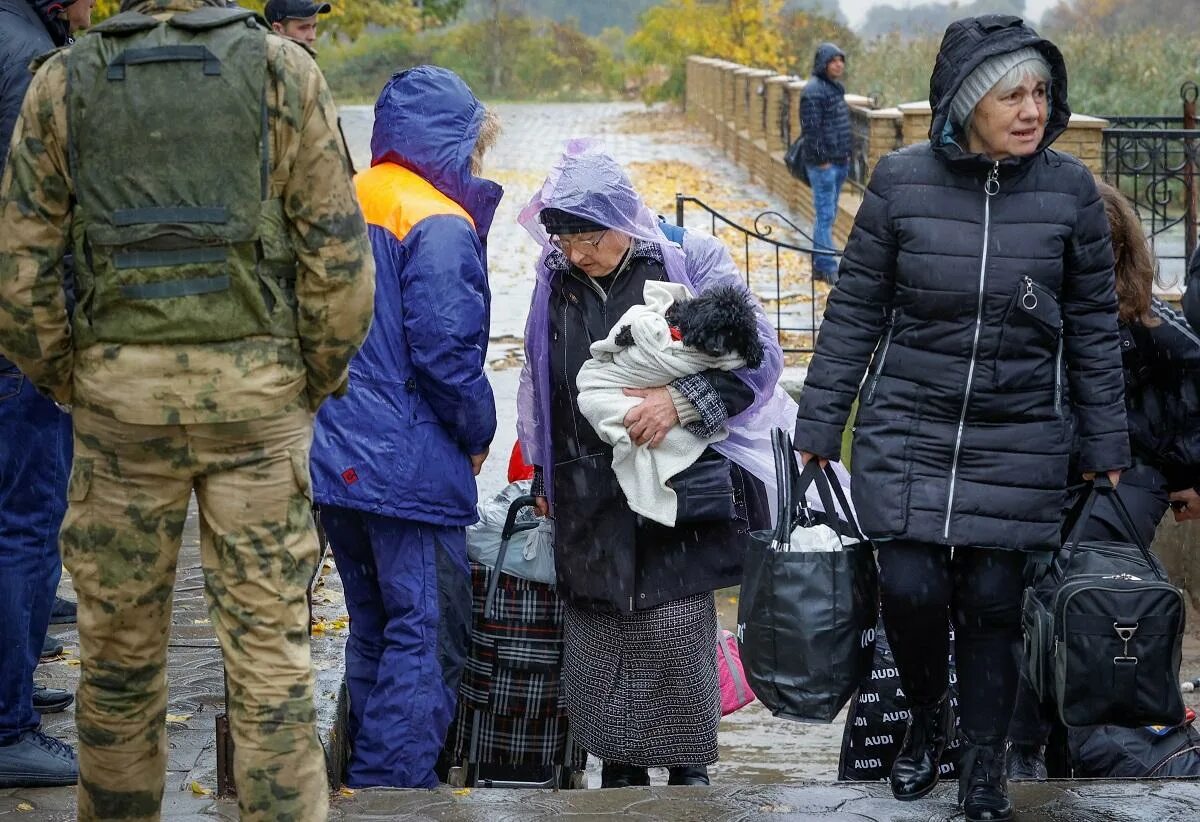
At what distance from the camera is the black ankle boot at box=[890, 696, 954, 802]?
429 centimetres

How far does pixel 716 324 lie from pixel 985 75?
934mm

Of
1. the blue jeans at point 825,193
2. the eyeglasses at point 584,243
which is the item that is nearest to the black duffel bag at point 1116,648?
the eyeglasses at point 584,243

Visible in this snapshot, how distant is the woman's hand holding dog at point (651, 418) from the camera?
14.5ft

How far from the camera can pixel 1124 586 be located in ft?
13.0

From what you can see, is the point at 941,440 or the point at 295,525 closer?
the point at 295,525

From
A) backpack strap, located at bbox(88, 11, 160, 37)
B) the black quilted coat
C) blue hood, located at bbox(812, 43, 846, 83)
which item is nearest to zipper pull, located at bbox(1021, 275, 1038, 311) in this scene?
the black quilted coat

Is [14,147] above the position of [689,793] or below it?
above

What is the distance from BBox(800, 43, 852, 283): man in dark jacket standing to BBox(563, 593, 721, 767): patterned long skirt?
11411 millimetres

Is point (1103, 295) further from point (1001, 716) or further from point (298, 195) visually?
point (298, 195)

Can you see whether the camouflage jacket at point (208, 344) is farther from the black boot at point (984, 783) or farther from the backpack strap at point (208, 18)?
the black boot at point (984, 783)

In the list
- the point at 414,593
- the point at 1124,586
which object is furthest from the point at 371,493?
the point at 1124,586

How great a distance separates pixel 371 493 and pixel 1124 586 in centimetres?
201

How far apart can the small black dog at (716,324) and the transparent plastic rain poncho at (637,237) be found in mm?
114

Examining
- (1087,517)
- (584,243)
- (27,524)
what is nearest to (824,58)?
(584,243)
